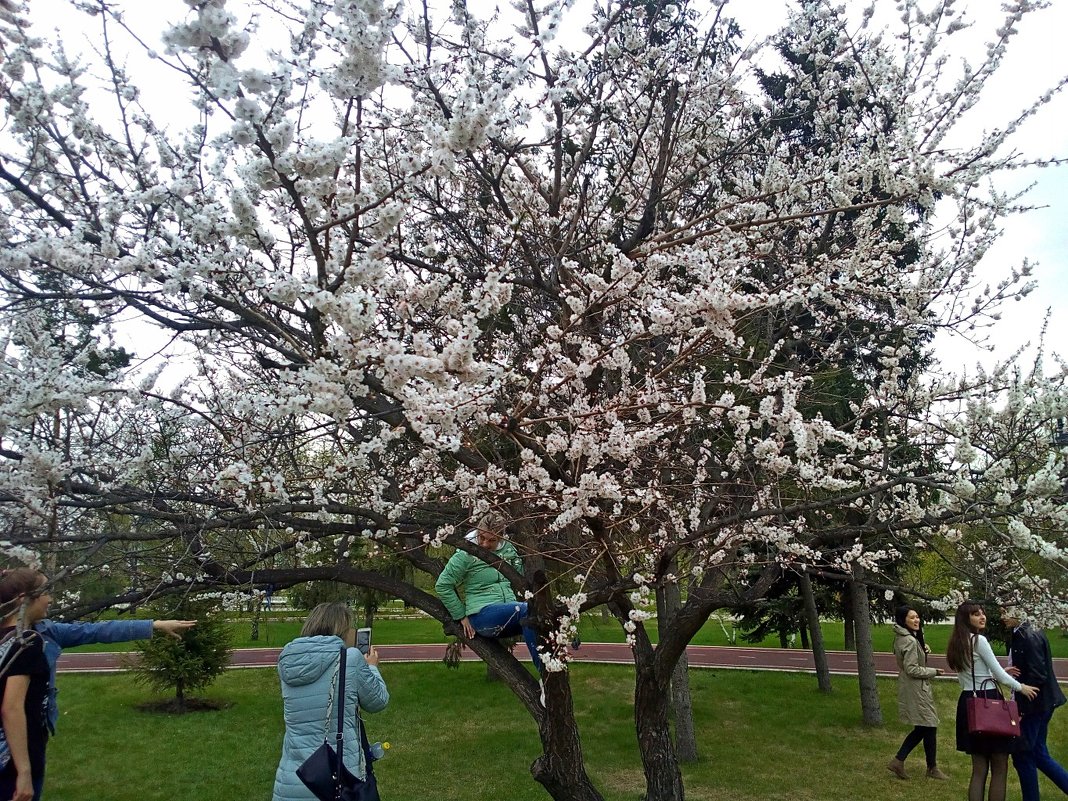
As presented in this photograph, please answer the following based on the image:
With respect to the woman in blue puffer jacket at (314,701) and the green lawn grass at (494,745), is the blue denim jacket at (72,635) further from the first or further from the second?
Answer: the green lawn grass at (494,745)

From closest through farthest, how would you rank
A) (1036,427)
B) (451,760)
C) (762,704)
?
(1036,427)
(451,760)
(762,704)

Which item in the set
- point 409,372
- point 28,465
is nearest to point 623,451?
point 409,372

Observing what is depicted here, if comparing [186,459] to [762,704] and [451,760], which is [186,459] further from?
[762,704]

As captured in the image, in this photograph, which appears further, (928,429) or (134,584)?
(134,584)

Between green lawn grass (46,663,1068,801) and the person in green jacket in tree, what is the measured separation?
2.88m

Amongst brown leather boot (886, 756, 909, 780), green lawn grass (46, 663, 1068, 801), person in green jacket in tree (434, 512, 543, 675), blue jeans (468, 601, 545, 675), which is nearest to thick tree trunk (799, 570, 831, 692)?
green lawn grass (46, 663, 1068, 801)

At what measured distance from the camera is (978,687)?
4.80 meters

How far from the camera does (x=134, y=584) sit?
4621mm

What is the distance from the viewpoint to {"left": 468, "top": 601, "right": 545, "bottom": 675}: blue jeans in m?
4.26

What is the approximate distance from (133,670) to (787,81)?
1170cm

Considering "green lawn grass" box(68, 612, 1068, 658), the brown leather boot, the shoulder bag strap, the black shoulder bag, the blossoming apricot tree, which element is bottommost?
"green lawn grass" box(68, 612, 1068, 658)

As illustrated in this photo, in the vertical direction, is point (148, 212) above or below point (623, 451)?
above

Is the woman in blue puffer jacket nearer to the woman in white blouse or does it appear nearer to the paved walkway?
the woman in white blouse

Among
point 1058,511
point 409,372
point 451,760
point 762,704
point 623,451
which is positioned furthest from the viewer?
point 762,704
